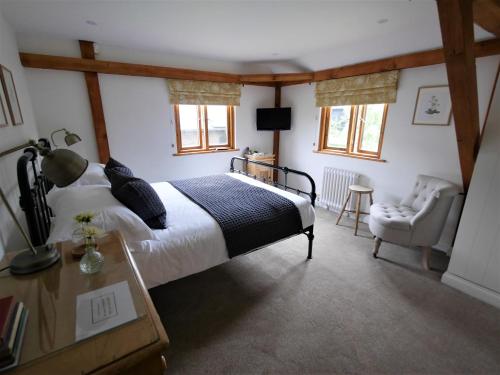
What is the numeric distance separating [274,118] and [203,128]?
1.41 m

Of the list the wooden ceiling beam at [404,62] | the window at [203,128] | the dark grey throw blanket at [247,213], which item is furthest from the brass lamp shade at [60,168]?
the wooden ceiling beam at [404,62]

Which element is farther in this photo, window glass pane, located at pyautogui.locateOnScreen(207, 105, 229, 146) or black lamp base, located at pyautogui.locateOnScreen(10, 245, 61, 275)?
window glass pane, located at pyautogui.locateOnScreen(207, 105, 229, 146)

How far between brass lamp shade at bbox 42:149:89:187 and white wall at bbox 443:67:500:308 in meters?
2.92

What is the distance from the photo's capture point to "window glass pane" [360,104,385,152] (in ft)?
11.6

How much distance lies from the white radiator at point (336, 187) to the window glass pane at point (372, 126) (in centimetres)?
48

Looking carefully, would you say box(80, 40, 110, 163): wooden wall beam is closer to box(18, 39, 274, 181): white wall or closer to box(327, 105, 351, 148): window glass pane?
box(18, 39, 274, 181): white wall

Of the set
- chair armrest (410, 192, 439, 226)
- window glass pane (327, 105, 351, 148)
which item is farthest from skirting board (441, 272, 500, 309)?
window glass pane (327, 105, 351, 148)

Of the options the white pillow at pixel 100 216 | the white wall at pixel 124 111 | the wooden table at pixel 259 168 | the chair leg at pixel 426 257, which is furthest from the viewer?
the wooden table at pixel 259 168

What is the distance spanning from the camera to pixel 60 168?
947mm

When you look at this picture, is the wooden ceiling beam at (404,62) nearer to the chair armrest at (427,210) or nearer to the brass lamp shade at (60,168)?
the chair armrest at (427,210)

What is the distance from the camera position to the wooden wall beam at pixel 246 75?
2.71 m

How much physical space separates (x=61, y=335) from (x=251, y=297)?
5.20 ft

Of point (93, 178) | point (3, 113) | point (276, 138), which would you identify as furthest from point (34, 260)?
point (276, 138)

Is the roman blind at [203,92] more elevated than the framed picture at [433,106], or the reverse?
the roman blind at [203,92]
